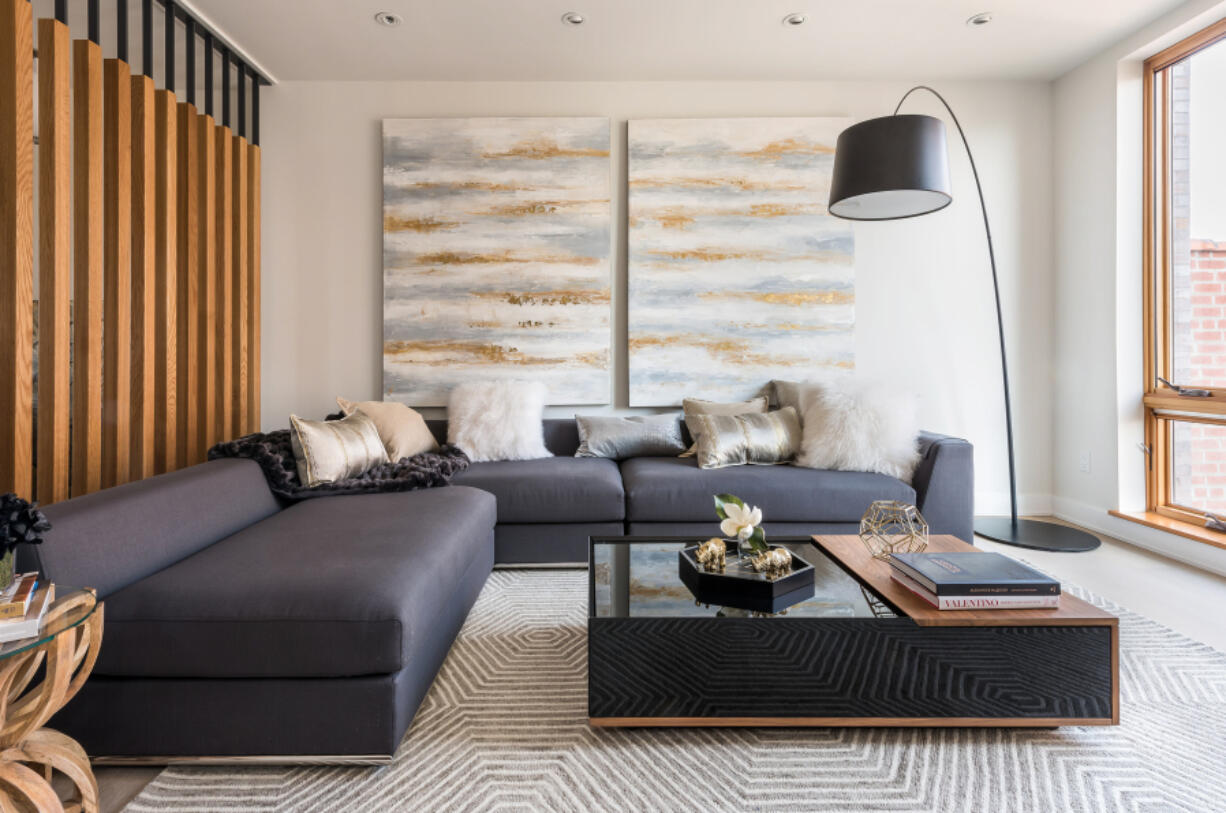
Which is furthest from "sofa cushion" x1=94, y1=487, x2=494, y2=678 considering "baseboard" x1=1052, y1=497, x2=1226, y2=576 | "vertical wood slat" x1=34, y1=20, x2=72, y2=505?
"baseboard" x1=1052, y1=497, x2=1226, y2=576

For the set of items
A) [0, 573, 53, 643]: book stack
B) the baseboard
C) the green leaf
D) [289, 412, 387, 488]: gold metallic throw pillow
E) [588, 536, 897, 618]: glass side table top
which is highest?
[289, 412, 387, 488]: gold metallic throw pillow

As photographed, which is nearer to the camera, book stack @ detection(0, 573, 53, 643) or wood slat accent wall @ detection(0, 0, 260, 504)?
book stack @ detection(0, 573, 53, 643)

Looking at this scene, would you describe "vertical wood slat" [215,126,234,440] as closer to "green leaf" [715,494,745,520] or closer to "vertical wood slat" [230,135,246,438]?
"vertical wood slat" [230,135,246,438]

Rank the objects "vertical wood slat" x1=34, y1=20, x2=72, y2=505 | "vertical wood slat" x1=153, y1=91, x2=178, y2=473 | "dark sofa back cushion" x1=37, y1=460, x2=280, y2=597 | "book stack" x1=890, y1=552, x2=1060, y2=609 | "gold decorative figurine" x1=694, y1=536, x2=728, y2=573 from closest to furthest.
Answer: "dark sofa back cushion" x1=37, y1=460, x2=280, y2=597 < "book stack" x1=890, y1=552, x2=1060, y2=609 < "gold decorative figurine" x1=694, y1=536, x2=728, y2=573 < "vertical wood slat" x1=34, y1=20, x2=72, y2=505 < "vertical wood slat" x1=153, y1=91, x2=178, y2=473

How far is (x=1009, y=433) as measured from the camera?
11.2 feet

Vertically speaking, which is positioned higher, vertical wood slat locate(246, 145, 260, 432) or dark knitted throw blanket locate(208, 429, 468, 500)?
vertical wood slat locate(246, 145, 260, 432)

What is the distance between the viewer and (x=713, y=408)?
11.5 feet

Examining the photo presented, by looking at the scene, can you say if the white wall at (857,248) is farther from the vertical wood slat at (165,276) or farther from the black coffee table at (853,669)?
the black coffee table at (853,669)

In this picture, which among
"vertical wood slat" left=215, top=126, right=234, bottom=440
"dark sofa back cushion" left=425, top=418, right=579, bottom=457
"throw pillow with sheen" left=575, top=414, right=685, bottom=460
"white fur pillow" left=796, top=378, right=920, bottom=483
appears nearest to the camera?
"white fur pillow" left=796, top=378, right=920, bottom=483

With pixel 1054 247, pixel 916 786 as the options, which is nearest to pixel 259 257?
pixel 916 786

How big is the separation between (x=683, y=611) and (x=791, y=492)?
139 centimetres

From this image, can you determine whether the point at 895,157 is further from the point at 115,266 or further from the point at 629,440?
the point at 115,266

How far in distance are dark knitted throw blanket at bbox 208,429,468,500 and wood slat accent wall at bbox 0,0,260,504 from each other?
0.48 m

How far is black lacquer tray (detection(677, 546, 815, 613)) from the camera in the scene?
165 centimetres
